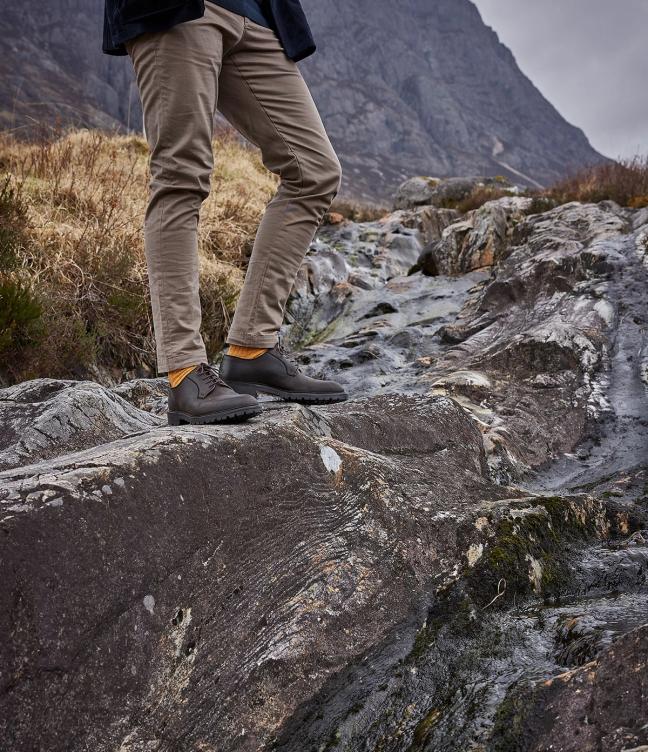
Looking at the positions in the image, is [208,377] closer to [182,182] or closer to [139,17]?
[182,182]

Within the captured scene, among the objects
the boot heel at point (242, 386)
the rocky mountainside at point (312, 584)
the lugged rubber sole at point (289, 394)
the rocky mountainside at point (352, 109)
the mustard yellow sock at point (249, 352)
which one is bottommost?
the rocky mountainside at point (312, 584)

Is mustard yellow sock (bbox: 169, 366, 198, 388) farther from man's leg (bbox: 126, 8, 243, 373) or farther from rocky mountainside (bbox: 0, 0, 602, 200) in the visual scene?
rocky mountainside (bbox: 0, 0, 602, 200)

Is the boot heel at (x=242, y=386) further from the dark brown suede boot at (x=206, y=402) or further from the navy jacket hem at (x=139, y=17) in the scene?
the navy jacket hem at (x=139, y=17)

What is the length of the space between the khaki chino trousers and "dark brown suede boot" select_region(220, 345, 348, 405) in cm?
9

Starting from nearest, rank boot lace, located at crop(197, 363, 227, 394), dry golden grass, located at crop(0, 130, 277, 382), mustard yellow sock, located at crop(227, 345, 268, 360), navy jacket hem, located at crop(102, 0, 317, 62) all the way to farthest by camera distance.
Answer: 1. navy jacket hem, located at crop(102, 0, 317, 62)
2. boot lace, located at crop(197, 363, 227, 394)
3. mustard yellow sock, located at crop(227, 345, 268, 360)
4. dry golden grass, located at crop(0, 130, 277, 382)

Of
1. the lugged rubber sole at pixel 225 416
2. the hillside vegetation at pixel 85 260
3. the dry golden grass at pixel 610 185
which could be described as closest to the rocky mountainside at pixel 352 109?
the dry golden grass at pixel 610 185

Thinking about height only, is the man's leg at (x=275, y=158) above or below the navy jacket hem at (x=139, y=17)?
below

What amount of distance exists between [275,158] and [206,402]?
1.01m

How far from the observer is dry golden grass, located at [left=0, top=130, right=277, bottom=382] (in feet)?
14.0

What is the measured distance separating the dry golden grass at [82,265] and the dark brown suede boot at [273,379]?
1.97 metres

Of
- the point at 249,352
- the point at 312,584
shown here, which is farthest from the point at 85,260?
the point at 312,584

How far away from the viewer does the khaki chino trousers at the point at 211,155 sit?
2186 millimetres

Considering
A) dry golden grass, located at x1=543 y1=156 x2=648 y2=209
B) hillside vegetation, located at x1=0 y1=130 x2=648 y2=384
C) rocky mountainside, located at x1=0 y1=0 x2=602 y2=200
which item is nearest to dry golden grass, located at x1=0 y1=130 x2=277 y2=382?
hillside vegetation, located at x1=0 y1=130 x2=648 y2=384

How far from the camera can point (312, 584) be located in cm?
184
